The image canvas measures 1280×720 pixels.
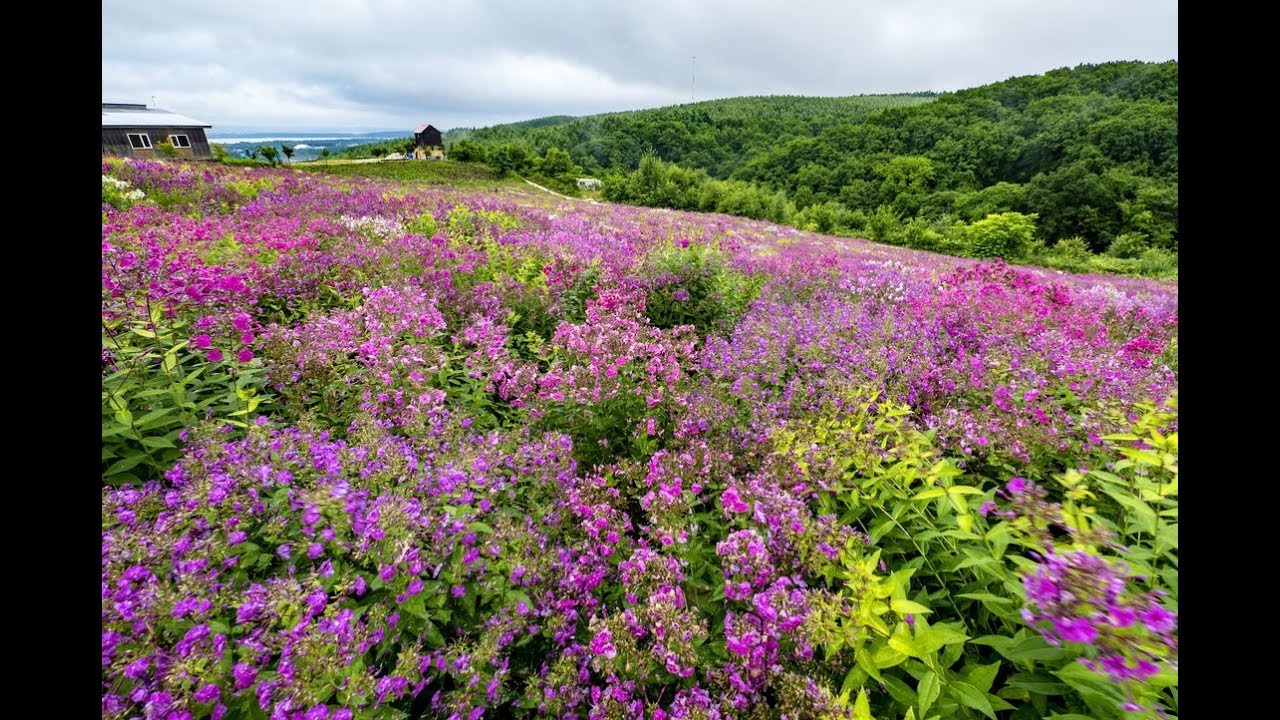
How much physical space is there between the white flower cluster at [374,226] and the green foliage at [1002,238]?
114ft

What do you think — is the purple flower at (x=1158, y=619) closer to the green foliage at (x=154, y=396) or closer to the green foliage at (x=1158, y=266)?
the green foliage at (x=154, y=396)

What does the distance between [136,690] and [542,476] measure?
5.92 ft

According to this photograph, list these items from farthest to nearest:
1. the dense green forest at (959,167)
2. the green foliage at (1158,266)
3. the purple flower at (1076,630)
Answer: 1. the dense green forest at (959,167)
2. the green foliage at (1158,266)
3. the purple flower at (1076,630)

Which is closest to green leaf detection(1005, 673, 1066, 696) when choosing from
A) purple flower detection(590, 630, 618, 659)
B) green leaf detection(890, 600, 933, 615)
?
green leaf detection(890, 600, 933, 615)

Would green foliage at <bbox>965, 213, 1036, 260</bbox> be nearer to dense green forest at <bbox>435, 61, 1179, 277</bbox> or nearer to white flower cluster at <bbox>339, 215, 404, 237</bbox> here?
dense green forest at <bbox>435, 61, 1179, 277</bbox>

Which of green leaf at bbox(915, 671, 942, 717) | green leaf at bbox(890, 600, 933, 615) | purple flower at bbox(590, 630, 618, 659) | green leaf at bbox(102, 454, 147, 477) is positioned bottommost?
green leaf at bbox(915, 671, 942, 717)

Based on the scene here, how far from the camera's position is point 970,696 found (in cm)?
196

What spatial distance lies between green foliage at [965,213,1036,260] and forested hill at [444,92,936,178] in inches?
2318

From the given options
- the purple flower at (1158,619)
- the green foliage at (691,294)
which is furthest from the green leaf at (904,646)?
the green foliage at (691,294)

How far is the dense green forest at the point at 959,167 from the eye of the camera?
39312mm

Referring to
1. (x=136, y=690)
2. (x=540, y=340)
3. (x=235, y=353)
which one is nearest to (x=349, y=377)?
(x=235, y=353)

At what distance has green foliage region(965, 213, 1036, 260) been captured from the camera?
31.9m

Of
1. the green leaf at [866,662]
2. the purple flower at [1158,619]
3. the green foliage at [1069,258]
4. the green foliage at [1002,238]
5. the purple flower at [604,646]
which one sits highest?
the green foliage at [1002,238]
